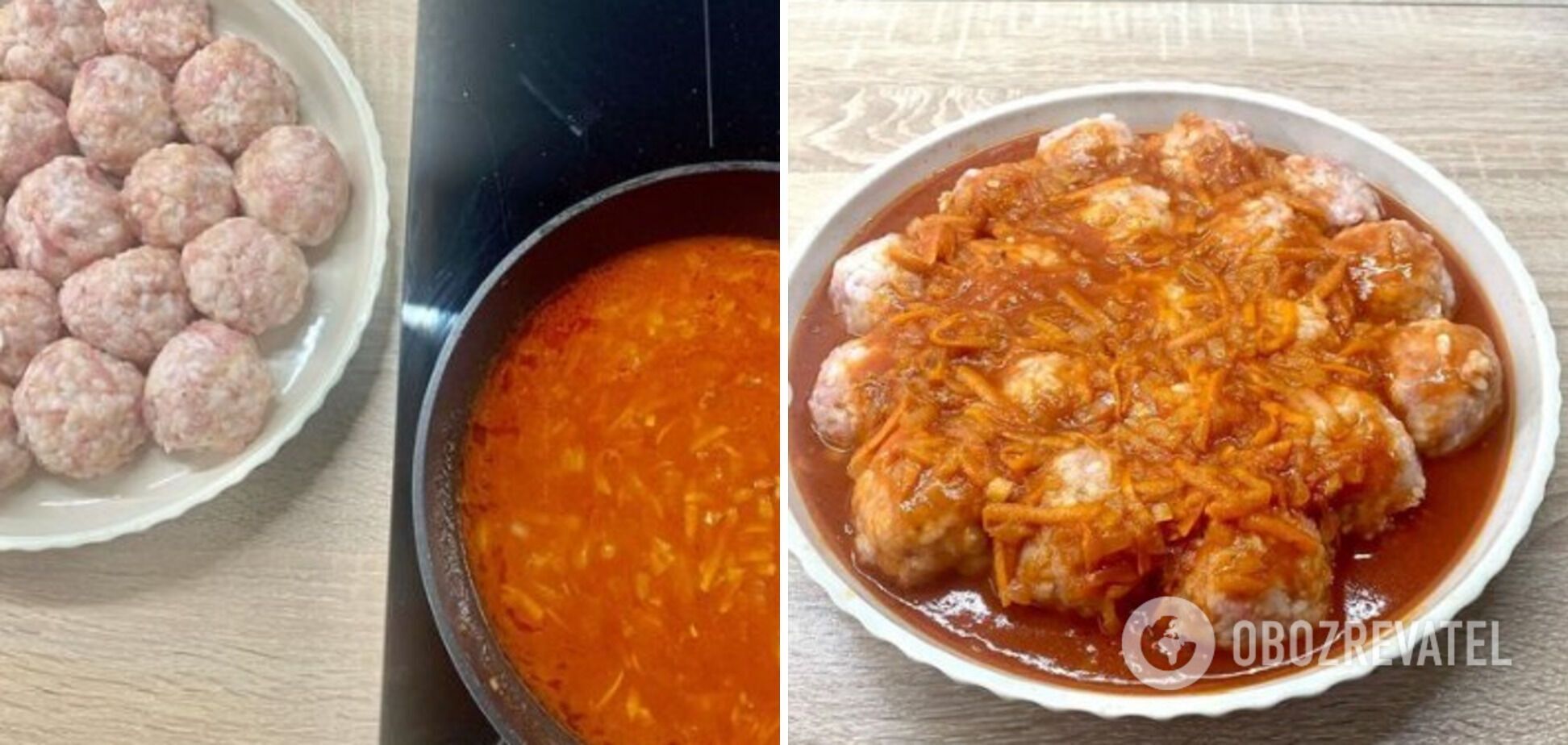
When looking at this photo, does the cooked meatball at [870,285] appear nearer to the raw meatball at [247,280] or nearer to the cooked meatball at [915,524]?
the cooked meatball at [915,524]

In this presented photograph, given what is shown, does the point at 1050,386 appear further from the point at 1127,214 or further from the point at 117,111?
the point at 117,111

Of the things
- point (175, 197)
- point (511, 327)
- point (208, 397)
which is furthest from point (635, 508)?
point (175, 197)

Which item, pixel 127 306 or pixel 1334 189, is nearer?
pixel 127 306

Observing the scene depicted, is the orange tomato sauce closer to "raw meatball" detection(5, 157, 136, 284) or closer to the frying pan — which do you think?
the frying pan

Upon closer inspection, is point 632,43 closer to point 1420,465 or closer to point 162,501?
point 162,501

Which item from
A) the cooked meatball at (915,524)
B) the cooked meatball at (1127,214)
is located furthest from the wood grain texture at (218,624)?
the cooked meatball at (1127,214)

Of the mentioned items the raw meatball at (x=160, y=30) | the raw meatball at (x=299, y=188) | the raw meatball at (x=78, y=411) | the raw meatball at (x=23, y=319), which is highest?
the raw meatball at (x=160, y=30)
